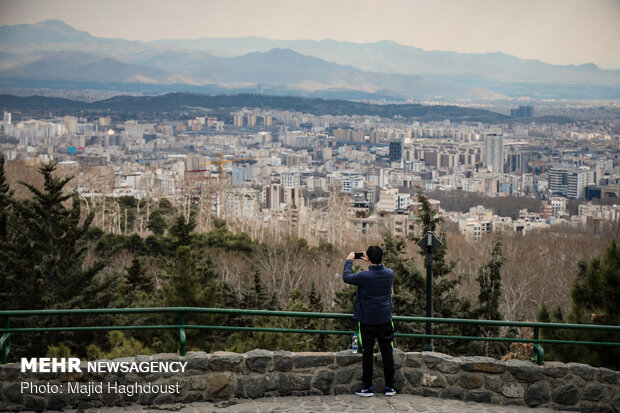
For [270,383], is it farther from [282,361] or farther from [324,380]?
[324,380]

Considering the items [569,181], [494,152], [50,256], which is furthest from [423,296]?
[494,152]

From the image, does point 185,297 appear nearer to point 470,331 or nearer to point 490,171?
point 470,331

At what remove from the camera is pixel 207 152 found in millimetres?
147000

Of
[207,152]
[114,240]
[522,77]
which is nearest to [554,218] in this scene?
[114,240]

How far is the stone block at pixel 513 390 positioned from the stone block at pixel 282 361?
1769mm

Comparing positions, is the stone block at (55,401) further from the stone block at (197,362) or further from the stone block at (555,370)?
the stone block at (555,370)

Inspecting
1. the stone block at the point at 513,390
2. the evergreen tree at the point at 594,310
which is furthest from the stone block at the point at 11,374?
the evergreen tree at the point at 594,310

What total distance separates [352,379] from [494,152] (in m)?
136

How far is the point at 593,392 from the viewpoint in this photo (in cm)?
586

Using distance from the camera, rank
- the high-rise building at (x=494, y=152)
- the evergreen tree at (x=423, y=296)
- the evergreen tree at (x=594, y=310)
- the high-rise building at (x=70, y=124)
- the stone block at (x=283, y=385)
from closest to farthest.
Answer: the stone block at (x=283, y=385), the evergreen tree at (x=594, y=310), the evergreen tree at (x=423, y=296), the high-rise building at (x=494, y=152), the high-rise building at (x=70, y=124)

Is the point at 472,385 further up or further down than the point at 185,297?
further up

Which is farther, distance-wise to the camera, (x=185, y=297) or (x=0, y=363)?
(x=185, y=297)

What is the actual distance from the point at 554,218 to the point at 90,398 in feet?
239

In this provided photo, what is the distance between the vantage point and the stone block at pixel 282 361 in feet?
19.5
